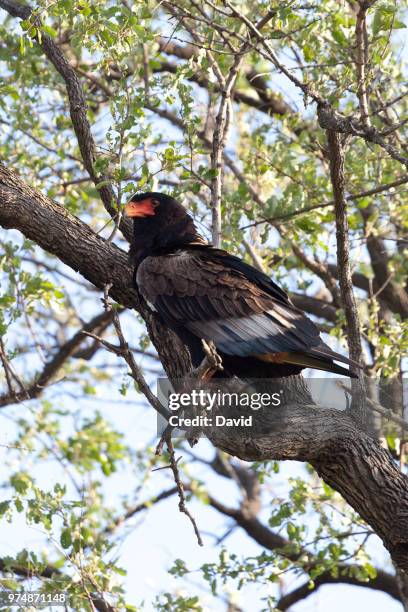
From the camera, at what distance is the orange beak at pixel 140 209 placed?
5438 mm

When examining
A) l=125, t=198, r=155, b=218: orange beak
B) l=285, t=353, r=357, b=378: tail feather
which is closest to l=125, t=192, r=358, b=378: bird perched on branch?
l=285, t=353, r=357, b=378: tail feather

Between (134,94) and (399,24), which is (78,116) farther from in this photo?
(399,24)

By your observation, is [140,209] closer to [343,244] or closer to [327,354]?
[343,244]

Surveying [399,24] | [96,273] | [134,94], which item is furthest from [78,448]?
[399,24]

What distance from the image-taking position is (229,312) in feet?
15.5

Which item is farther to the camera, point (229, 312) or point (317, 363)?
point (229, 312)

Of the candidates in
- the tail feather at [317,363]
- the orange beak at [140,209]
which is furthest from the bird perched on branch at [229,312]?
the orange beak at [140,209]

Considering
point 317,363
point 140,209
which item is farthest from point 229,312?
point 140,209

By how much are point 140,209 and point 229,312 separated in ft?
3.51

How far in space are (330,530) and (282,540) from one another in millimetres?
2478

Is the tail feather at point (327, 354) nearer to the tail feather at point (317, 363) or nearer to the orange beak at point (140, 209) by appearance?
the tail feather at point (317, 363)

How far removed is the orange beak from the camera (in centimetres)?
544

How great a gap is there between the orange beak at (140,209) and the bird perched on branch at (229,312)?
27cm

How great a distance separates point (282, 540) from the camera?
30.0ft
